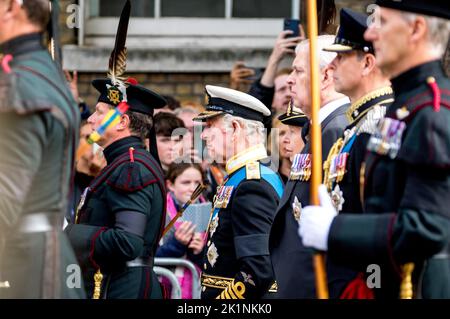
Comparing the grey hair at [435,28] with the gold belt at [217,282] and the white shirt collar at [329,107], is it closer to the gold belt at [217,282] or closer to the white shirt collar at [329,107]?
the white shirt collar at [329,107]

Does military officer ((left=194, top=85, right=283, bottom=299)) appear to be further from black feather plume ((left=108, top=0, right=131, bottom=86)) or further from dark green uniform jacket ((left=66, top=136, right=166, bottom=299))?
black feather plume ((left=108, top=0, right=131, bottom=86))

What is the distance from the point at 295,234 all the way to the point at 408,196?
1.48 metres

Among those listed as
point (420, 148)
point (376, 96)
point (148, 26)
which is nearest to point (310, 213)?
point (420, 148)

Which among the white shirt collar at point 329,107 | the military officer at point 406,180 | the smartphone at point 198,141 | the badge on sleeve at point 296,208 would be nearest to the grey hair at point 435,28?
the military officer at point 406,180

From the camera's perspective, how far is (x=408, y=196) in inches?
174

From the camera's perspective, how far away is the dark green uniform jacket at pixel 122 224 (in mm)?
6426

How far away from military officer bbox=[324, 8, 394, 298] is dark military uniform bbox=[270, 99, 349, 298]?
377 mm

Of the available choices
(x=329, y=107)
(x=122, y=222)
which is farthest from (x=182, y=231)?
(x=329, y=107)

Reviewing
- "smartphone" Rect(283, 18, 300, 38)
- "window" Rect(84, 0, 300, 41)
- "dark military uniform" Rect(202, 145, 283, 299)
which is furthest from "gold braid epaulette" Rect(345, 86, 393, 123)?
"window" Rect(84, 0, 300, 41)

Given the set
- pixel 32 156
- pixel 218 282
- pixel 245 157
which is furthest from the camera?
pixel 245 157

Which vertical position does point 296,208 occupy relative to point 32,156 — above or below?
below

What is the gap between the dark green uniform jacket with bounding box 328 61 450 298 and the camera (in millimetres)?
4391

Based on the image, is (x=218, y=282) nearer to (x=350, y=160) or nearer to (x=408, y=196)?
(x=350, y=160)
